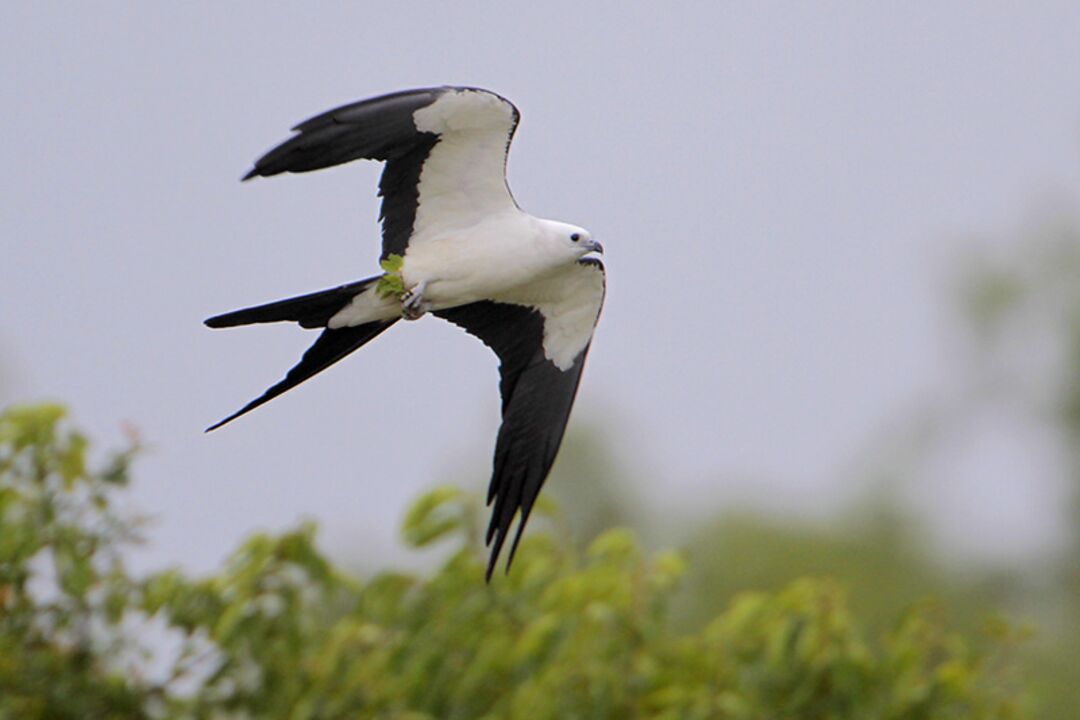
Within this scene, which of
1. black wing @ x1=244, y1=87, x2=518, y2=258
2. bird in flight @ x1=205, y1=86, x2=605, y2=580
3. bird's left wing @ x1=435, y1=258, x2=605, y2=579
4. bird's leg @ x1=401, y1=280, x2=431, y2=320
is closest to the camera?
black wing @ x1=244, y1=87, x2=518, y2=258

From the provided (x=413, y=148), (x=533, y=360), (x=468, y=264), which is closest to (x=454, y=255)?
(x=468, y=264)

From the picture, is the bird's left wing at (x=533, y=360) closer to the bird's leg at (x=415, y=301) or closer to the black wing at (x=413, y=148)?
the bird's leg at (x=415, y=301)

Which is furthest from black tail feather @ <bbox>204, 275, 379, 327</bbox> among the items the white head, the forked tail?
the white head

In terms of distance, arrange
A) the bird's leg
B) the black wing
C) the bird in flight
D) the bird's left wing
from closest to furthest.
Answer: the black wing, the bird in flight, the bird's leg, the bird's left wing

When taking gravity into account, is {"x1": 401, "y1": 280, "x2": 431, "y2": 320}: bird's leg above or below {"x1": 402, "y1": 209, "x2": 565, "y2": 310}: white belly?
below

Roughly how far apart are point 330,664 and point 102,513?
4.00 feet

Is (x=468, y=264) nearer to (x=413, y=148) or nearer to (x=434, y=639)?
(x=413, y=148)

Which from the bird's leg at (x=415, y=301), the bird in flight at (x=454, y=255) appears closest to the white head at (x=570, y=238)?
the bird in flight at (x=454, y=255)

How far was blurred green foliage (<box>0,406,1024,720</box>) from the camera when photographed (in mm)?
8719

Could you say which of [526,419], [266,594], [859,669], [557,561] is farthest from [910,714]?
[266,594]

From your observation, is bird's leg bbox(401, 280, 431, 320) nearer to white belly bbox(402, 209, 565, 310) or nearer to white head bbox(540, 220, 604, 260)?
white belly bbox(402, 209, 565, 310)

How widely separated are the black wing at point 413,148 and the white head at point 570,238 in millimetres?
226

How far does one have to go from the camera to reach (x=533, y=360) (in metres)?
8.88

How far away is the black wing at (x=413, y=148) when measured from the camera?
7.35 m
